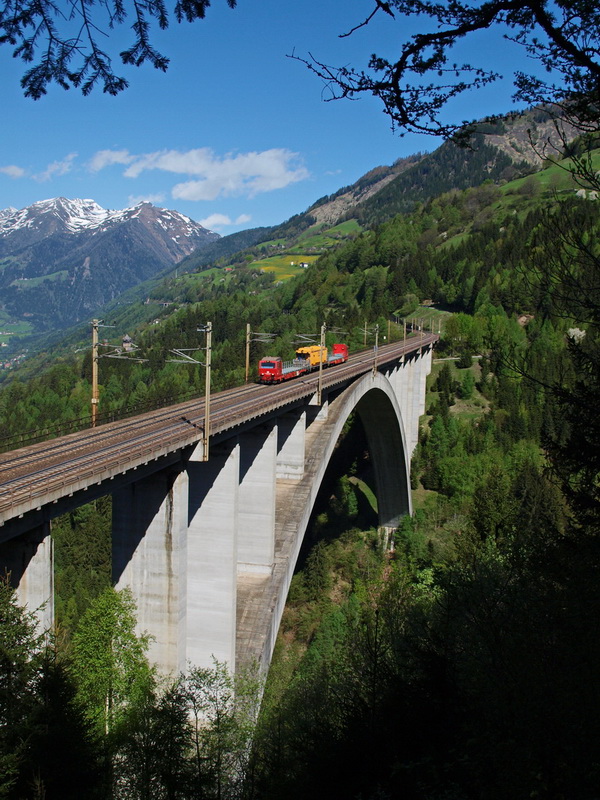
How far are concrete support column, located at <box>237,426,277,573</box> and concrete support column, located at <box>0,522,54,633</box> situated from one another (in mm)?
14913

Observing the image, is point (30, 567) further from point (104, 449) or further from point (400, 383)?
point (400, 383)

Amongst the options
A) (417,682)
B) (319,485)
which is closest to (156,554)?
(417,682)

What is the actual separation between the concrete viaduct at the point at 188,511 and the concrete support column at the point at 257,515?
0.15 feet

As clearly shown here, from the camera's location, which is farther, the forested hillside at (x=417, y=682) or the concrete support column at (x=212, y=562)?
the concrete support column at (x=212, y=562)

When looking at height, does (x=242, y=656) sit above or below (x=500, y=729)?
below

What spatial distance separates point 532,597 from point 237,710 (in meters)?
14.0

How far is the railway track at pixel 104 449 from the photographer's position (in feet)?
51.2

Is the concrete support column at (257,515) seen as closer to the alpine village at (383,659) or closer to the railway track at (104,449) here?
the alpine village at (383,659)

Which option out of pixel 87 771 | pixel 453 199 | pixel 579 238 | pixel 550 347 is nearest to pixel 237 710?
pixel 87 771

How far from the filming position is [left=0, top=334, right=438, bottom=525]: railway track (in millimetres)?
15609

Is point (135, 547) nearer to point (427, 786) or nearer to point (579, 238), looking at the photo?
point (427, 786)

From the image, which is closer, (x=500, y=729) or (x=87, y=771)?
(x=500, y=729)

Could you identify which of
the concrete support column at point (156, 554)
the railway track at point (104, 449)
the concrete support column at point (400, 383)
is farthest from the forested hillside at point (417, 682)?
the concrete support column at point (400, 383)

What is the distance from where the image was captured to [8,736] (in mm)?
13273
